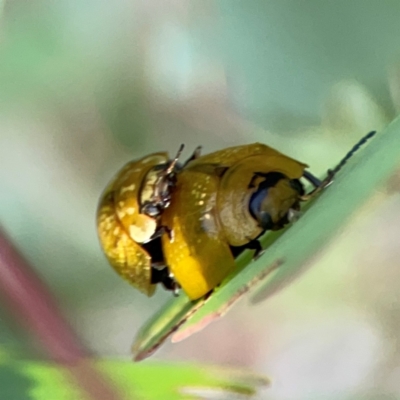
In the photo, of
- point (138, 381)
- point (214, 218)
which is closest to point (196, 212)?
point (214, 218)

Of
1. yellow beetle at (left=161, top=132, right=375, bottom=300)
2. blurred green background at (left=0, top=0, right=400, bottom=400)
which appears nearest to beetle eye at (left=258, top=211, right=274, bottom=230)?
yellow beetle at (left=161, top=132, right=375, bottom=300)

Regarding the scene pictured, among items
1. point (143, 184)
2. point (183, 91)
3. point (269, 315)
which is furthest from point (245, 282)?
point (183, 91)

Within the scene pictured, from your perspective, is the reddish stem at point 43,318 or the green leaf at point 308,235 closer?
the green leaf at point 308,235

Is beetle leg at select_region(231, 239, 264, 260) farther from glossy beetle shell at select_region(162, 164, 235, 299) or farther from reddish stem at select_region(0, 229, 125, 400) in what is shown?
reddish stem at select_region(0, 229, 125, 400)

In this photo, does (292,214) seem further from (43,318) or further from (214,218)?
(43,318)

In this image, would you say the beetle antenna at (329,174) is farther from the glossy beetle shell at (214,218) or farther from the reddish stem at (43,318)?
the reddish stem at (43,318)

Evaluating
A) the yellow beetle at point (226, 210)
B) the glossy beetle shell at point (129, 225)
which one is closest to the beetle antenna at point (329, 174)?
the yellow beetle at point (226, 210)

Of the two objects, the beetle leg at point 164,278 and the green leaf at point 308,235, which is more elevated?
the beetle leg at point 164,278
